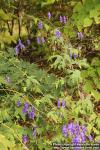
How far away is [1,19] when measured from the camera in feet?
20.9

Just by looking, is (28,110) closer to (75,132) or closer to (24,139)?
(24,139)

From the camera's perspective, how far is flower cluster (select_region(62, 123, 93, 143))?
4418mm

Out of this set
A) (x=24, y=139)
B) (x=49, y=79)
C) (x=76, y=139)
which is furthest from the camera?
(x=49, y=79)

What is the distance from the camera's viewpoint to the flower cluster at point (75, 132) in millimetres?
4418

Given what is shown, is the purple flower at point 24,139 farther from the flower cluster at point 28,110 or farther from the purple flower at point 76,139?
the purple flower at point 76,139

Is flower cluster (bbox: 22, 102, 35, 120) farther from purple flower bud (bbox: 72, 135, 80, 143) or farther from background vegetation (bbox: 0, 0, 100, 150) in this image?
purple flower bud (bbox: 72, 135, 80, 143)

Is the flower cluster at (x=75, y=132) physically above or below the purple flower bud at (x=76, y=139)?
above

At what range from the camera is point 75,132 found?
4465mm

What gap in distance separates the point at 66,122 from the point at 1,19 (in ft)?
7.21

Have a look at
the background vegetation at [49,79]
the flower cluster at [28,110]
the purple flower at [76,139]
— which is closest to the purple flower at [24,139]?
the background vegetation at [49,79]

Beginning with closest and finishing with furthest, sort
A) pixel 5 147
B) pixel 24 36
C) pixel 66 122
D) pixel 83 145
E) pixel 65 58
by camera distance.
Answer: pixel 5 147 → pixel 83 145 → pixel 66 122 → pixel 65 58 → pixel 24 36

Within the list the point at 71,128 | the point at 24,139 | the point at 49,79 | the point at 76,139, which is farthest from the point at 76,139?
the point at 49,79

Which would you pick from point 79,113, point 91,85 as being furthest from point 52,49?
point 79,113

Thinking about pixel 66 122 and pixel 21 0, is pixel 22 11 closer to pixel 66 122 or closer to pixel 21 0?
pixel 21 0
